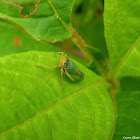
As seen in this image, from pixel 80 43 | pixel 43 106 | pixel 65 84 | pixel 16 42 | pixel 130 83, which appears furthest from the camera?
pixel 16 42

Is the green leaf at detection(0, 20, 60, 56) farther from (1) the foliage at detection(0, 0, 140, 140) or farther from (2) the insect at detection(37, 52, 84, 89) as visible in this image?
(1) the foliage at detection(0, 0, 140, 140)

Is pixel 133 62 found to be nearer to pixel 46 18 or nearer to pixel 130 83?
pixel 130 83

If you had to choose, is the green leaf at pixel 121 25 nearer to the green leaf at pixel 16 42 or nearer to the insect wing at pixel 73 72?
the insect wing at pixel 73 72

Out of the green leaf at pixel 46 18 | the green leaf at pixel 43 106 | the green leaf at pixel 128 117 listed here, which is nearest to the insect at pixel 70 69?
the green leaf at pixel 43 106

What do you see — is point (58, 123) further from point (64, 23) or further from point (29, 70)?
point (64, 23)

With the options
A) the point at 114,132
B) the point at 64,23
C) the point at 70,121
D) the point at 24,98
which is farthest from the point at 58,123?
the point at 64,23

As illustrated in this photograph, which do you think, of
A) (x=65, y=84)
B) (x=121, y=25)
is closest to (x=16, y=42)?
(x=65, y=84)

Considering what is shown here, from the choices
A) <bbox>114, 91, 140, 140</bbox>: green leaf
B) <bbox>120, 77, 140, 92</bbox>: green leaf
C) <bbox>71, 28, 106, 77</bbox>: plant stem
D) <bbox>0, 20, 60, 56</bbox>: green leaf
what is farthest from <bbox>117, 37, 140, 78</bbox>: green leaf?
<bbox>0, 20, 60, 56</bbox>: green leaf
